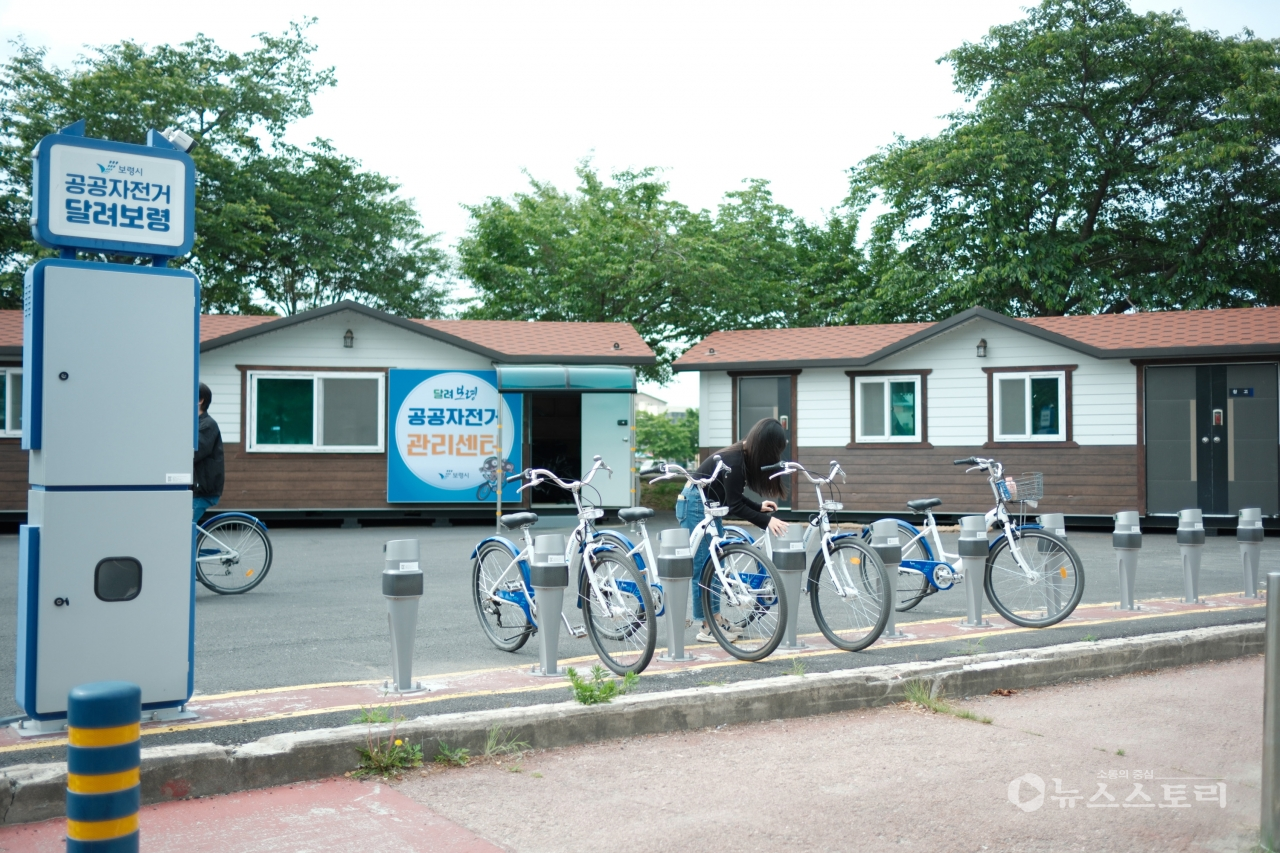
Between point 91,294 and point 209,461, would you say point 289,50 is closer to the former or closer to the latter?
point 209,461

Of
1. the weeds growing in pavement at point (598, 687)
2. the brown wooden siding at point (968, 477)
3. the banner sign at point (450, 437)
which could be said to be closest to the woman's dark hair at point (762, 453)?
the weeds growing in pavement at point (598, 687)

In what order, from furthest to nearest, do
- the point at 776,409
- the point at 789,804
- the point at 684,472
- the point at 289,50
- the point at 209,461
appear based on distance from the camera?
the point at 289,50 → the point at 776,409 → the point at 209,461 → the point at 684,472 → the point at 789,804

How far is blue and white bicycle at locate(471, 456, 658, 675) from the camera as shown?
6488mm

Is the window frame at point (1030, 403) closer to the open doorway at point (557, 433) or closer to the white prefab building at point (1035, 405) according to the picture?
the white prefab building at point (1035, 405)

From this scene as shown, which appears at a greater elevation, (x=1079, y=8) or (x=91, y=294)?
(x=1079, y=8)

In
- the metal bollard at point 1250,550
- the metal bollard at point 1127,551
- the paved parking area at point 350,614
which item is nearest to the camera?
the paved parking area at point 350,614

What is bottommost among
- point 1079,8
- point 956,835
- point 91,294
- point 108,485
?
point 956,835

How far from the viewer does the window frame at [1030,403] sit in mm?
18688

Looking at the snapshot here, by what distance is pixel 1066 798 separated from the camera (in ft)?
15.0

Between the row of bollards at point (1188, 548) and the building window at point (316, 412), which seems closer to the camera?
the row of bollards at point (1188, 548)

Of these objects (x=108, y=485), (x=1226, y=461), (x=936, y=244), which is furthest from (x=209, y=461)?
(x=936, y=244)

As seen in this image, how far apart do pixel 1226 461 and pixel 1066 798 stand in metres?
15.1

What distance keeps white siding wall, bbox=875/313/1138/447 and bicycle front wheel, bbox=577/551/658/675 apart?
1394 cm

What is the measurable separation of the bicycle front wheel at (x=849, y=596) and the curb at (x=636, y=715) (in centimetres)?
68
